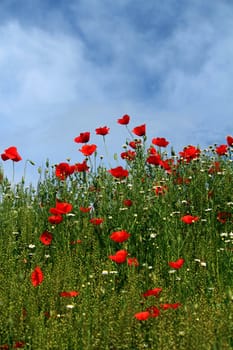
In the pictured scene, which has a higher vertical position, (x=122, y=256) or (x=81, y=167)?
(x=81, y=167)

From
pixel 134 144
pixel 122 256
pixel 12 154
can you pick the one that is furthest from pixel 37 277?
pixel 134 144

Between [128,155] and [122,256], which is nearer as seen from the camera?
[122,256]

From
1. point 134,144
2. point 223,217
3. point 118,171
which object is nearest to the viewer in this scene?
point 118,171

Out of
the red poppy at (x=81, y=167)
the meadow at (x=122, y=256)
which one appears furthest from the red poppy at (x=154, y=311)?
the red poppy at (x=81, y=167)

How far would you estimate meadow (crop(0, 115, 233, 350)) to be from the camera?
3506 millimetres

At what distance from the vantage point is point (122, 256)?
13.8 feet

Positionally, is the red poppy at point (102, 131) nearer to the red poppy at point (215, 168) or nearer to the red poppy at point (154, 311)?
the red poppy at point (215, 168)

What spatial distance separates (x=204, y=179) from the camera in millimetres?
6996

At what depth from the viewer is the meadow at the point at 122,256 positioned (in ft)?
11.5

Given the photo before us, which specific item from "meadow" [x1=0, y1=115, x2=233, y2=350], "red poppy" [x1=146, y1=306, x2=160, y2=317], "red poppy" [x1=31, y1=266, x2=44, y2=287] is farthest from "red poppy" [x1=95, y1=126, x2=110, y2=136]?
"red poppy" [x1=146, y1=306, x2=160, y2=317]

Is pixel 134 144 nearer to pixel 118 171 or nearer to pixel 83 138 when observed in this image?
pixel 83 138

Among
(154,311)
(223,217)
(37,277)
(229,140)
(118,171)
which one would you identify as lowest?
(154,311)

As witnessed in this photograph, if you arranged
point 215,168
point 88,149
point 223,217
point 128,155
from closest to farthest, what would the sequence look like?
point 223,217 < point 88,149 < point 128,155 < point 215,168

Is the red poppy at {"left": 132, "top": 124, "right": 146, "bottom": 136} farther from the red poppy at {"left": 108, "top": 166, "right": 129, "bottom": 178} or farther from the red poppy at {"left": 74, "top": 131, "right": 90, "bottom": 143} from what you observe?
the red poppy at {"left": 108, "top": 166, "right": 129, "bottom": 178}
